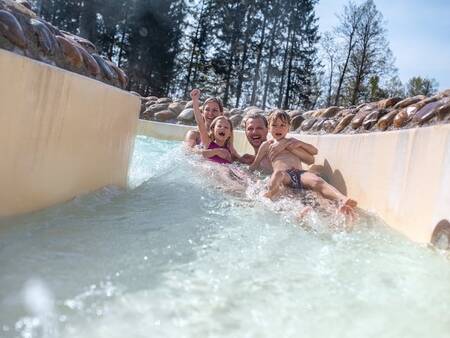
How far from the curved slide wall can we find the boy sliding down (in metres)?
0.18

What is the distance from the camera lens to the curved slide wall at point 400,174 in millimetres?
1705

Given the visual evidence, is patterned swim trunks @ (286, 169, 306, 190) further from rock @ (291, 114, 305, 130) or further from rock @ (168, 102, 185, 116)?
rock @ (168, 102, 185, 116)

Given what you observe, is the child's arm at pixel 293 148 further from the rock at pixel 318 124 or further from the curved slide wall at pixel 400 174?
the rock at pixel 318 124

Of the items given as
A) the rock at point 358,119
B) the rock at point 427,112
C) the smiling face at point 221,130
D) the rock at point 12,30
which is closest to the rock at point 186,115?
the smiling face at point 221,130

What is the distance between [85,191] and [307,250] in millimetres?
1077

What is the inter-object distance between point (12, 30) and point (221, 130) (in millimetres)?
2482

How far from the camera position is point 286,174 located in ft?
9.20

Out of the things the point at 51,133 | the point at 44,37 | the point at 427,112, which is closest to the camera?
the point at 51,133

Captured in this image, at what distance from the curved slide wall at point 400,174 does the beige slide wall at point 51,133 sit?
4.65ft

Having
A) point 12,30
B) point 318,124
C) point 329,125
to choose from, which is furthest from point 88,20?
point 12,30

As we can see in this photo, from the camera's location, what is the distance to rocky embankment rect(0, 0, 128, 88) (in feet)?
5.16

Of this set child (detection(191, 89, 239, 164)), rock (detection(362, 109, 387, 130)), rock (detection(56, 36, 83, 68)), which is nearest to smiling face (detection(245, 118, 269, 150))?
child (detection(191, 89, 239, 164))

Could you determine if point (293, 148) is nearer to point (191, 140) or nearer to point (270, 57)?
point (191, 140)

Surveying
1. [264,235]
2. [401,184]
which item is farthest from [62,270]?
[401,184]
